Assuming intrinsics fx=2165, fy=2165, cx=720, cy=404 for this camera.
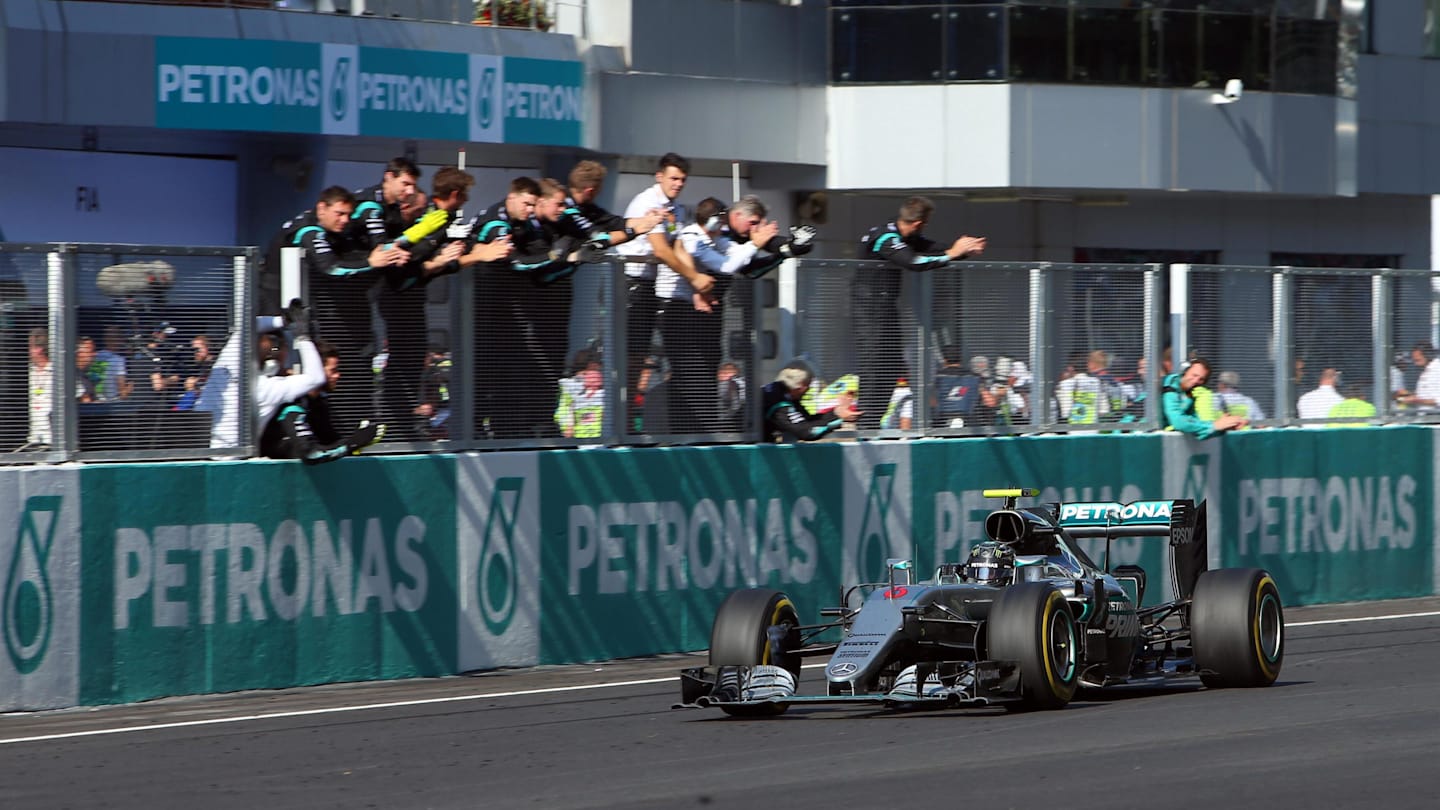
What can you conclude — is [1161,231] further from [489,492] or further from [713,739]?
[713,739]

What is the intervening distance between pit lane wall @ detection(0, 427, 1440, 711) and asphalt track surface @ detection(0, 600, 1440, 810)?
37 cm

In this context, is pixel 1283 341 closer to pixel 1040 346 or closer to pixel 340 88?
pixel 1040 346

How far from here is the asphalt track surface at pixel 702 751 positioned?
8.54m

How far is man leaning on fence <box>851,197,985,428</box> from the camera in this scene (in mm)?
15312

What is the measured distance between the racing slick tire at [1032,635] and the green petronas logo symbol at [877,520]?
15.0 ft

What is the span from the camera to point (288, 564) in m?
12.3

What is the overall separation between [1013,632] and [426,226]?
14.6 ft

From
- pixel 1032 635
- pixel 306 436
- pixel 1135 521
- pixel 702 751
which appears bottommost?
pixel 702 751

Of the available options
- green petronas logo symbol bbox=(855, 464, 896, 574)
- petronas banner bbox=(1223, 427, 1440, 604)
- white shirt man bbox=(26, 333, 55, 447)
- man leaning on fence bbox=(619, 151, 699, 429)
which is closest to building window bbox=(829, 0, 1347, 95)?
petronas banner bbox=(1223, 427, 1440, 604)

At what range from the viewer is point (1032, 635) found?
34.3 ft

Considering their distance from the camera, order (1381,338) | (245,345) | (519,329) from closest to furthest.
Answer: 1. (245,345)
2. (519,329)
3. (1381,338)

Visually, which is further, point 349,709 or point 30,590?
point 349,709

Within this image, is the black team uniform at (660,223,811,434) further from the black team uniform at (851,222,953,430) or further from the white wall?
the white wall

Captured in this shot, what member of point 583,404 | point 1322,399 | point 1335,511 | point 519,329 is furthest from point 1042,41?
point 519,329
